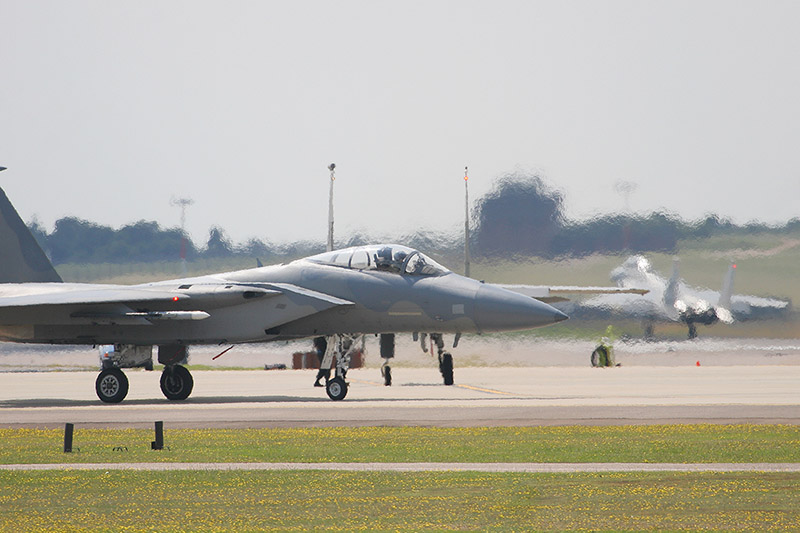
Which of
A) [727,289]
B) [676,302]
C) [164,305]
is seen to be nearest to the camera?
[164,305]

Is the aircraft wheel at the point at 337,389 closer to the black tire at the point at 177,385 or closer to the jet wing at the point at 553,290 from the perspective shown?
the black tire at the point at 177,385

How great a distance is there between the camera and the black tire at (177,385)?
26.8 metres

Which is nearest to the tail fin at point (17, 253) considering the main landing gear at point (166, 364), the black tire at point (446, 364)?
the main landing gear at point (166, 364)

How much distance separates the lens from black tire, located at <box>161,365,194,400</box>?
26797mm

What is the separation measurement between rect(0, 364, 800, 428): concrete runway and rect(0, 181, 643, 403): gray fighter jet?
1.41 meters

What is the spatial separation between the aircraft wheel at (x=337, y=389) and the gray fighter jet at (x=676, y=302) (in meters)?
16.6

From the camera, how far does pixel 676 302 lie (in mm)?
41438

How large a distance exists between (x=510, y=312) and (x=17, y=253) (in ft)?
43.9

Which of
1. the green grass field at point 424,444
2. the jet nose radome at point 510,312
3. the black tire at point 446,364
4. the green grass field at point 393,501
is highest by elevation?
the jet nose radome at point 510,312

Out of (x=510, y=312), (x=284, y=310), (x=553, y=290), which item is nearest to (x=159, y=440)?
(x=284, y=310)

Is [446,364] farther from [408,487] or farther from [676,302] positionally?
[408,487]

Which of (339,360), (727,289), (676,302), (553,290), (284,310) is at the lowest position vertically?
(339,360)

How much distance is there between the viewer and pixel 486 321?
2484 cm

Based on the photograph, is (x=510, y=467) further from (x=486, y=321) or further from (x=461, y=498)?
(x=486, y=321)
